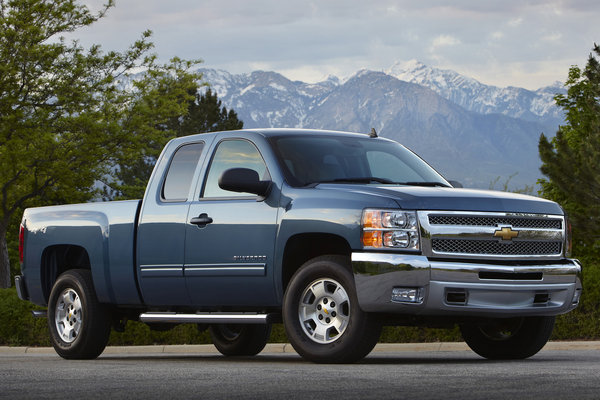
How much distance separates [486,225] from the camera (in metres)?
A: 9.18

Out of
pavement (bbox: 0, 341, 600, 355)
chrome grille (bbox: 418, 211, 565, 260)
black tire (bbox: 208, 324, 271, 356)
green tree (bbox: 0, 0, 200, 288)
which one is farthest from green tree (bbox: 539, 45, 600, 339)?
chrome grille (bbox: 418, 211, 565, 260)

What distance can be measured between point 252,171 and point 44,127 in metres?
21.7

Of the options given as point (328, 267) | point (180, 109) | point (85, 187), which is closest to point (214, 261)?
point (328, 267)

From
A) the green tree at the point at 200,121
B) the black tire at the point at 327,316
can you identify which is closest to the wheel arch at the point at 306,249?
the black tire at the point at 327,316

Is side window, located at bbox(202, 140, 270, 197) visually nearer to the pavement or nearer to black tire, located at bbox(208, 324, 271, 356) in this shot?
black tire, located at bbox(208, 324, 271, 356)

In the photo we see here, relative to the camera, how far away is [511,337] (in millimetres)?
10664

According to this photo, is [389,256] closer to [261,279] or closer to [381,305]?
[381,305]

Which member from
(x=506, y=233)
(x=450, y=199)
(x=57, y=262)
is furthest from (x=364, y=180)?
(x=57, y=262)

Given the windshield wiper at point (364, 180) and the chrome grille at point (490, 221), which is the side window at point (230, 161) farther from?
the chrome grille at point (490, 221)

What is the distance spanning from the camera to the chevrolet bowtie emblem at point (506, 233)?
30.1 feet

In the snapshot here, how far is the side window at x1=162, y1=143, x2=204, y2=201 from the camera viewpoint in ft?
35.2

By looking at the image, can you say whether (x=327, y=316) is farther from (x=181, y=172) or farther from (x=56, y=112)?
(x=56, y=112)

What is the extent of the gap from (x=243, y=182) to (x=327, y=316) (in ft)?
4.46

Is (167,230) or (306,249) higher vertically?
(167,230)
